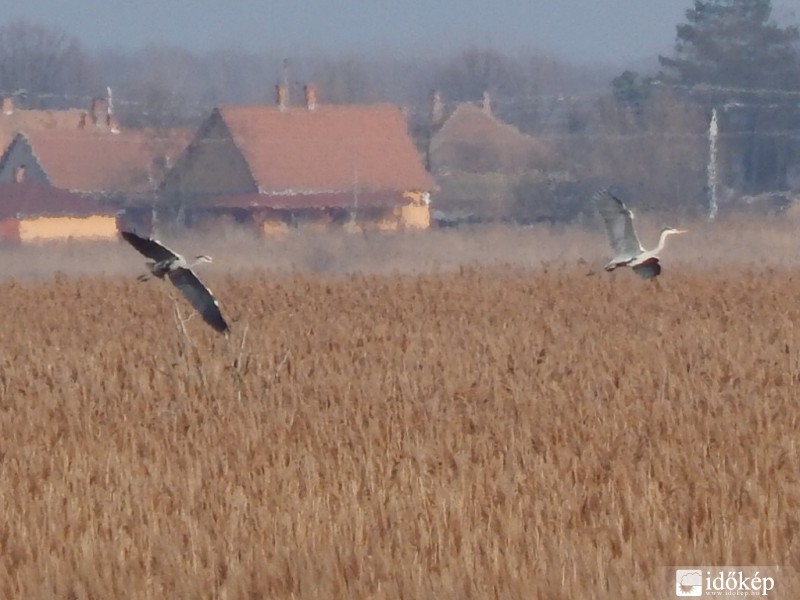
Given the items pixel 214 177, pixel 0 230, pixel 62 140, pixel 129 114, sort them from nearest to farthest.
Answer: pixel 0 230 → pixel 214 177 → pixel 62 140 → pixel 129 114

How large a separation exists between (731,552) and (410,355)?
703 centimetres

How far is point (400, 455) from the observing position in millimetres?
8133

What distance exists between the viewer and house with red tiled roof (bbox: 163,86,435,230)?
4966cm

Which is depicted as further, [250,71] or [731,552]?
[250,71]

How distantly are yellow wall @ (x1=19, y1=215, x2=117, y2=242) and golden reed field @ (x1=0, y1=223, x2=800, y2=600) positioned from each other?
99.9 ft

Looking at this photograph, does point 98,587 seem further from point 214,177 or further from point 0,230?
point 214,177

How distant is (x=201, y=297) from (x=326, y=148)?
137ft

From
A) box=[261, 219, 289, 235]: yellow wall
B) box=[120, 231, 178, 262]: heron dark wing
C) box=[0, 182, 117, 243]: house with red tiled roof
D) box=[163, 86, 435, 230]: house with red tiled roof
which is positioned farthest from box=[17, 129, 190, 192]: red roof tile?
box=[120, 231, 178, 262]: heron dark wing

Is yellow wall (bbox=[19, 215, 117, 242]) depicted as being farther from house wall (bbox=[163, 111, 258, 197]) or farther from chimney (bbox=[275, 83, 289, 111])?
chimney (bbox=[275, 83, 289, 111])

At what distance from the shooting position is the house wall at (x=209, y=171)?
51.2 meters

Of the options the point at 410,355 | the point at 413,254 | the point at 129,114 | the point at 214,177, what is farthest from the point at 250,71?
the point at 410,355

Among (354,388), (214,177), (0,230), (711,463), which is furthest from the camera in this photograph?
(214,177)

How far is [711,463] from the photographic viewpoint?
7637mm

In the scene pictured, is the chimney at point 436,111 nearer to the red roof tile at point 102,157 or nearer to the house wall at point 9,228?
the red roof tile at point 102,157
